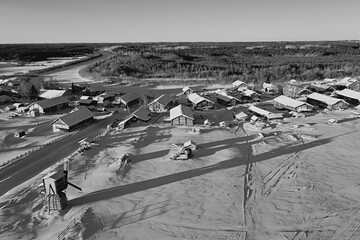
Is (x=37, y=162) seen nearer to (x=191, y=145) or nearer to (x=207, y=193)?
(x=191, y=145)

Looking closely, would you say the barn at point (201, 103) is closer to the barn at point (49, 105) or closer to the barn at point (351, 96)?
the barn at point (49, 105)

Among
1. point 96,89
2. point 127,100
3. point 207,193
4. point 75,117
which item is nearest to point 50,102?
point 75,117

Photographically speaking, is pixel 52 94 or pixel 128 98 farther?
pixel 52 94

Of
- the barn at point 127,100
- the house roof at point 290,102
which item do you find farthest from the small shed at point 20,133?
the house roof at point 290,102

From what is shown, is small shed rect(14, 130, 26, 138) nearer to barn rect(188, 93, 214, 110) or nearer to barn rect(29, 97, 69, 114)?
barn rect(29, 97, 69, 114)

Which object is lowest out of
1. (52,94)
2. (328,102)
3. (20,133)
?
(328,102)

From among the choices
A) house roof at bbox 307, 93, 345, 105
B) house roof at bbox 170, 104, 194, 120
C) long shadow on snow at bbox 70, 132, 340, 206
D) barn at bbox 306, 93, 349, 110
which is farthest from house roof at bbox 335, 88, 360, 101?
house roof at bbox 170, 104, 194, 120
